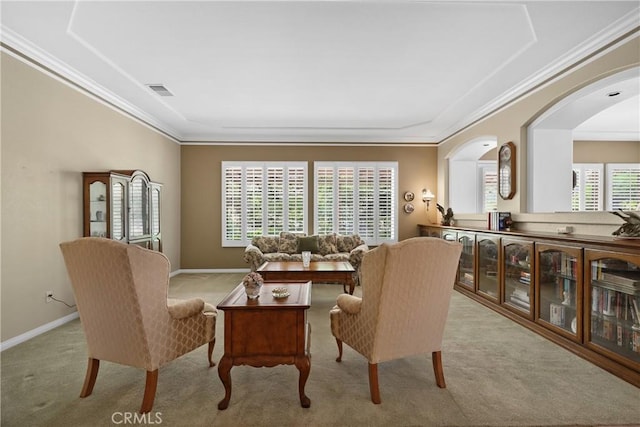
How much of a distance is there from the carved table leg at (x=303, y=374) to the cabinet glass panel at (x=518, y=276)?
2.93m

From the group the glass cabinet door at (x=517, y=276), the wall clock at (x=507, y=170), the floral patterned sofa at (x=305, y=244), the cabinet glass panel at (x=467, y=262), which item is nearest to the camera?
the glass cabinet door at (x=517, y=276)

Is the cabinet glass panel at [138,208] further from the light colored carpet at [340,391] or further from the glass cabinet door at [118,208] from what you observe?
the light colored carpet at [340,391]

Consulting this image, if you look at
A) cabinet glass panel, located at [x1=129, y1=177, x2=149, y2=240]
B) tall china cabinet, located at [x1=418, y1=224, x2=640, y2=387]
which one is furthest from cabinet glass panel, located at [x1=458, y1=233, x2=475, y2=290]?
cabinet glass panel, located at [x1=129, y1=177, x2=149, y2=240]

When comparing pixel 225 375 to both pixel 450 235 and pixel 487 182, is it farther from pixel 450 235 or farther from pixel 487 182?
pixel 487 182

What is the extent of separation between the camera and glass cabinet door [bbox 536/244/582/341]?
308 centimetres

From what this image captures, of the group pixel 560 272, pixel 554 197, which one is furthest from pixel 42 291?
pixel 554 197

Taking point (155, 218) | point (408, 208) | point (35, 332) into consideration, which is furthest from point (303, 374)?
point (408, 208)

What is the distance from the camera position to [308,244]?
6.51 meters

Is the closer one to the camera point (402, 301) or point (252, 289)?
point (402, 301)

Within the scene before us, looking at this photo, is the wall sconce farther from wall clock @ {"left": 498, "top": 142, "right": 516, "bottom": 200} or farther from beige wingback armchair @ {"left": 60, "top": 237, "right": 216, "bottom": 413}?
beige wingback armchair @ {"left": 60, "top": 237, "right": 216, "bottom": 413}

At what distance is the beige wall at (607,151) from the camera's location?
7.20 meters

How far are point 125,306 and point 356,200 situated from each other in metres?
5.77

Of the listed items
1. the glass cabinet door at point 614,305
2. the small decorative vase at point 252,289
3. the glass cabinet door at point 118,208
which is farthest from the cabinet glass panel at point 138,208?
the glass cabinet door at point 614,305

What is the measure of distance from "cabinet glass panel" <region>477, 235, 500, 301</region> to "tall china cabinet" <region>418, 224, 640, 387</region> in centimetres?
1
